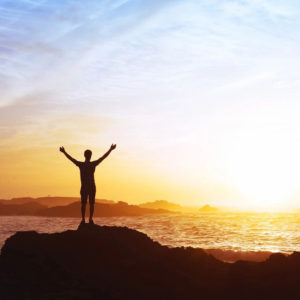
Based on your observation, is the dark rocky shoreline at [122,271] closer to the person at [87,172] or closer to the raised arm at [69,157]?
the person at [87,172]

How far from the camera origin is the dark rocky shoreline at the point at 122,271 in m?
13.7

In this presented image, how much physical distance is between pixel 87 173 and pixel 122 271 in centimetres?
418

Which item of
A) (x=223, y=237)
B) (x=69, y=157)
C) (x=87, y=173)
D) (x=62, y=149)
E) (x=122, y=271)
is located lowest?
(x=223, y=237)

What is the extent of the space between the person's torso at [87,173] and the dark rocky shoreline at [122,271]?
5.43 feet

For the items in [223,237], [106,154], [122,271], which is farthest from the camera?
[223,237]

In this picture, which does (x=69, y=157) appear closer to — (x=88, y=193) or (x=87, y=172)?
(x=87, y=172)

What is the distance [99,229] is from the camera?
16656mm

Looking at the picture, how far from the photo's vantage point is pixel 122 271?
14492 millimetres

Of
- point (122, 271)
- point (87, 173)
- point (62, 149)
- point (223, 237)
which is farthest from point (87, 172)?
point (223, 237)

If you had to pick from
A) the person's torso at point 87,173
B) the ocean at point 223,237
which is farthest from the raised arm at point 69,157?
the ocean at point 223,237

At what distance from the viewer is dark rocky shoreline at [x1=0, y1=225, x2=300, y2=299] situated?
44.9 feet

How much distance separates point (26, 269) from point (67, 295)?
2.43 m

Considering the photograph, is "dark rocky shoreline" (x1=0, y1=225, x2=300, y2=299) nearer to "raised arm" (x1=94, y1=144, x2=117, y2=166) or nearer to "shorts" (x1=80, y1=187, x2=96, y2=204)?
"shorts" (x1=80, y1=187, x2=96, y2=204)

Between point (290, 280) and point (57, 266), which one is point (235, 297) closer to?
point (290, 280)
